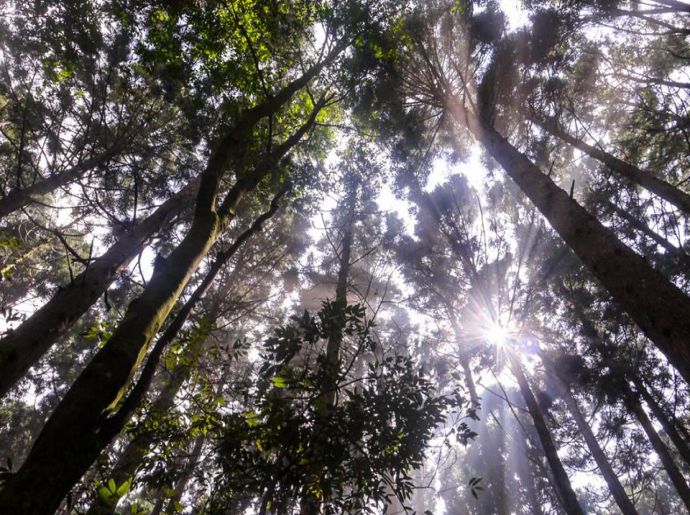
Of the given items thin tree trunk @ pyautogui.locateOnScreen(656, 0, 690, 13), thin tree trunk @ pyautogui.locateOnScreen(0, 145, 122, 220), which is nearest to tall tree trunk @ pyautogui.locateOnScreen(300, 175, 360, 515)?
thin tree trunk @ pyautogui.locateOnScreen(0, 145, 122, 220)

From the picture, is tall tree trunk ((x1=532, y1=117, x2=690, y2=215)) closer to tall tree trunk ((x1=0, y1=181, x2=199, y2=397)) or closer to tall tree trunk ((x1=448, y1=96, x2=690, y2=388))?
tall tree trunk ((x1=448, y1=96, x2=690, y2=388))

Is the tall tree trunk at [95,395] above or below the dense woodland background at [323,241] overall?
below

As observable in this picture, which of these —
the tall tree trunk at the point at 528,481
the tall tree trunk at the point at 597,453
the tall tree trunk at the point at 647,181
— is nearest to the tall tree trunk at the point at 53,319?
the tall tree trunk at the point at 647,181

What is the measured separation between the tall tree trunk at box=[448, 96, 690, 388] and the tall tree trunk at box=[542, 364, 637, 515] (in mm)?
9869

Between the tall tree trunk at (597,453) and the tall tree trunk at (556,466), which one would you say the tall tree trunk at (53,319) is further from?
the tall tree trunk at (597,453)

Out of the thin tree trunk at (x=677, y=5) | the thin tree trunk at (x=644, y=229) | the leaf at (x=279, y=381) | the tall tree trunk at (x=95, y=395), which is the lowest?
the tall tree trunk at (x=95, y=395)

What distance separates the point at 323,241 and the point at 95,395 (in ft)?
44.0

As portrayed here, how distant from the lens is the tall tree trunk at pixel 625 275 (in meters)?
3.23

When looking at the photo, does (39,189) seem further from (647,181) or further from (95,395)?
(647,181)

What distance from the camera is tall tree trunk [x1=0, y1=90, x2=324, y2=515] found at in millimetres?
1168

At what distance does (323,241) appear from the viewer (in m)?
14.8

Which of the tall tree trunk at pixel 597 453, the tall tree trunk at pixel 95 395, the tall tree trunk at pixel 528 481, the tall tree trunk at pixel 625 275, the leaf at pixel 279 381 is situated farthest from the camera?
the tall tree trunk at pixel 528 481

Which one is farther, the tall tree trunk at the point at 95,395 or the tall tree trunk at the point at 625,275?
the tall tree trunk at the point at 625,275

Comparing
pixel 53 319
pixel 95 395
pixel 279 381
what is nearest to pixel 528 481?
pixel 279 381
